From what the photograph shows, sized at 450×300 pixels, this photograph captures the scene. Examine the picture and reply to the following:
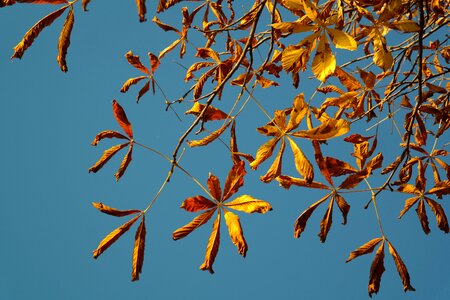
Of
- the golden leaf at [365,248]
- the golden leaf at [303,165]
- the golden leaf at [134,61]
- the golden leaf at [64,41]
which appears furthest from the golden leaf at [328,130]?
the golden leaf at [134,61]

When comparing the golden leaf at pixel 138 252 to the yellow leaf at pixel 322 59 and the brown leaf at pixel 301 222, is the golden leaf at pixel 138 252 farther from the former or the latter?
the yellow leaf at pixel 322 59

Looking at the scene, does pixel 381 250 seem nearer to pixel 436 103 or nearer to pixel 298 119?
pixel 298 119

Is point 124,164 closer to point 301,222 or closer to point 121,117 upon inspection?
point 121,117

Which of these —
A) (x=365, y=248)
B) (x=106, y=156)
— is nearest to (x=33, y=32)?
(x=106, y=156)

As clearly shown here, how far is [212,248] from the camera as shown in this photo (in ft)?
3.60

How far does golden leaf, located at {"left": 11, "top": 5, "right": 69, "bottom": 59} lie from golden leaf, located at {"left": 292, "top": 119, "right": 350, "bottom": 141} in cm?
74

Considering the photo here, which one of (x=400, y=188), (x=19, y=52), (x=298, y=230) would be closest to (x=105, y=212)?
(x=19, y=52)

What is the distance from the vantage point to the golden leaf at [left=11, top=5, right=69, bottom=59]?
96cm

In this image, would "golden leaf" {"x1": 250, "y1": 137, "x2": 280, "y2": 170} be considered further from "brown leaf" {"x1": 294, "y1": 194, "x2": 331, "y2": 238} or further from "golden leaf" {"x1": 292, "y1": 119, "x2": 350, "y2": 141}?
"brown leaf" {"x1": 294, "y1": 194, "x2": 331, "y2": 238}

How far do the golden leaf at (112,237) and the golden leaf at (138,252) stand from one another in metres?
0.03

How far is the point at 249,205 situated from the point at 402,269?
0.61 metres

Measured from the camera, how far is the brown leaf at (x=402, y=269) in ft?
4.12

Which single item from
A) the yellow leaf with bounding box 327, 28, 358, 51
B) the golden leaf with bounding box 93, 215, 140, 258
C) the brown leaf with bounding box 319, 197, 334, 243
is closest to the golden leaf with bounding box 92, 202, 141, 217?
the golden leaf with bounding box 93, 215, 140, 258

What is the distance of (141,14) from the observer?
93 cm
